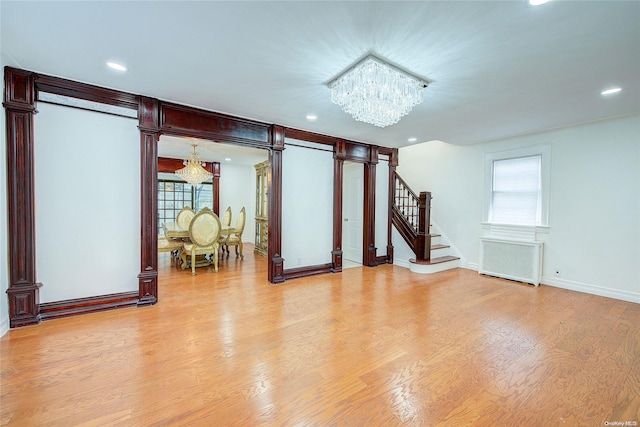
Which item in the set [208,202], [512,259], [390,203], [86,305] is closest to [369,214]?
[390,203]

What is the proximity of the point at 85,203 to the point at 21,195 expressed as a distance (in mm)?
464

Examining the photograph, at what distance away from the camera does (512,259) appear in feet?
14.8

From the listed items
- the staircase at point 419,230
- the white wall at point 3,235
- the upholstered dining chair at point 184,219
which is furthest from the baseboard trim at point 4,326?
the staircase at point 419,230

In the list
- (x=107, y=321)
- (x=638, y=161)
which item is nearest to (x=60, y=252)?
(x=107, y=321)

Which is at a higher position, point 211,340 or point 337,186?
point 337,186

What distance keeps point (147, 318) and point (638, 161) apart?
6.42 metres

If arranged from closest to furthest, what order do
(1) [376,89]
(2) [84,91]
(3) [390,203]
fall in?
(1) [376,89] < (2) [84,91] < (3) [390,203]

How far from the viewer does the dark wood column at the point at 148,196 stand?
122 inches

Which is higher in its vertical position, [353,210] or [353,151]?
[353,151]

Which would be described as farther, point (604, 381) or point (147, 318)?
point (147, 318)

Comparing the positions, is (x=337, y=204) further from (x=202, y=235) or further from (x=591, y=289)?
(x=591, y=289)

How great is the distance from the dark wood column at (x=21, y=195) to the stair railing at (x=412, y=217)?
214 inches

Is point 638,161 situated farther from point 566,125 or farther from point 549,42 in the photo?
point 549,42

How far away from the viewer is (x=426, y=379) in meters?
1.88
